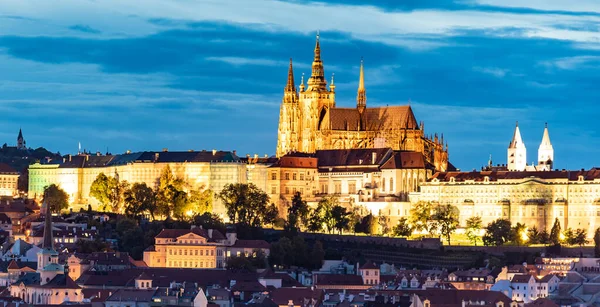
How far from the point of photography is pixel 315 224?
156375 mm

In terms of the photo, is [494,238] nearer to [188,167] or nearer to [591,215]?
[591,215]

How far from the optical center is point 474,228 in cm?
15725

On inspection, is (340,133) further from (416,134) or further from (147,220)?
(147,220)

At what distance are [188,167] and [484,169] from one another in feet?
92.4

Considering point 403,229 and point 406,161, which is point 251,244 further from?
point 406,161

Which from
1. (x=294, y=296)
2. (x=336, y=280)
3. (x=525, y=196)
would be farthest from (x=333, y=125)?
(x=294, y=296)

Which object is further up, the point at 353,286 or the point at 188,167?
the point at 188,167

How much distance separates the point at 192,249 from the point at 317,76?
5800 cm

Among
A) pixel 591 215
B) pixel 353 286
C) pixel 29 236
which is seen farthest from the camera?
pixel 591 215

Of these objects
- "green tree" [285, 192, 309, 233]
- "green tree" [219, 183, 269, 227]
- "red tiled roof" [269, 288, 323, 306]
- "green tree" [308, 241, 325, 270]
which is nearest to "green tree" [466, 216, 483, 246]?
"green tree" [285, 192, 309, 233]

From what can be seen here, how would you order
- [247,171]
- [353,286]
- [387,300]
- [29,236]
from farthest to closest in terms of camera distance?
[247,171] → [29,236] → [353,286] → [387,300]

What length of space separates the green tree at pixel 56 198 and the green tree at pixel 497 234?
137 ft

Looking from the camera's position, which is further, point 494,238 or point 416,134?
point 416,134

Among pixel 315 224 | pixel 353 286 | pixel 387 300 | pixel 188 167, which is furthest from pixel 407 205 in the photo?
pixel 387 300
